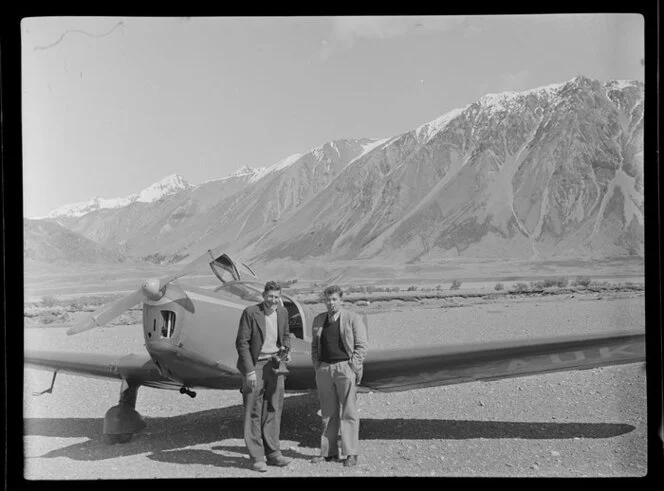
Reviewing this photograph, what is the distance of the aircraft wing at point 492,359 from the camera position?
18.2ft

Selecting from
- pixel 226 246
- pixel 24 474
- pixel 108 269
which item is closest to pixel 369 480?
pixel 24 474

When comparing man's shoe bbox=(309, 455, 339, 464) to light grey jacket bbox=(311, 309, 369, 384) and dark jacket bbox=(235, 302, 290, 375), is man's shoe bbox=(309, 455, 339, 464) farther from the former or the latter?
dark jacket bbox=(235, 302, 290, 375)

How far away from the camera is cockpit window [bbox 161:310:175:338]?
16.7 ft

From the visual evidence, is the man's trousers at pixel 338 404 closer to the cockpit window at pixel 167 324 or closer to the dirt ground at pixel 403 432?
the dirt ground at pixel 403 432

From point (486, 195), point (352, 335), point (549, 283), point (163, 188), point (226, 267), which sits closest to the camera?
point (352, 335)

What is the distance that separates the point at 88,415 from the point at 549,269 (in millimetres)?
29680

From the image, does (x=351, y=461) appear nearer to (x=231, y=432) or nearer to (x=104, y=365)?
(x=231, y=432)

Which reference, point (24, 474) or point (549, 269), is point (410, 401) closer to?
point (24, 474)

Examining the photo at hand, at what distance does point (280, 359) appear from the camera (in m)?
5.00

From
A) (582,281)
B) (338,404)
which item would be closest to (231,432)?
(338,404)

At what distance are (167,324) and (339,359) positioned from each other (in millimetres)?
1568

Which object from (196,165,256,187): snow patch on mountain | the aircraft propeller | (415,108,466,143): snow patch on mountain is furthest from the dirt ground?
(415,108,466,143): snow patch on mountain

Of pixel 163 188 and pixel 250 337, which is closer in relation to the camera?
pixel 250 337

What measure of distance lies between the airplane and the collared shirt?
0.70m
